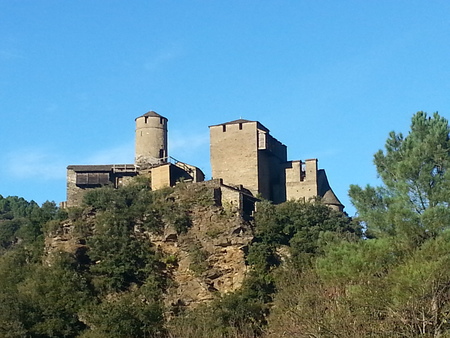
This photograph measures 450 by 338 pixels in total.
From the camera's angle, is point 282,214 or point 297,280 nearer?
point 297,280

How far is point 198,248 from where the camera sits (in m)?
49.5

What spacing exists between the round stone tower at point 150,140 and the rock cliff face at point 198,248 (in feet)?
20.1

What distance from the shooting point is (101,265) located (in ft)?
160

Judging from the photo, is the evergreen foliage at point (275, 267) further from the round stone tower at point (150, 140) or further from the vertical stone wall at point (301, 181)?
the round stone tower at point (150, 140)

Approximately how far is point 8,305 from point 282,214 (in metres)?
16.1

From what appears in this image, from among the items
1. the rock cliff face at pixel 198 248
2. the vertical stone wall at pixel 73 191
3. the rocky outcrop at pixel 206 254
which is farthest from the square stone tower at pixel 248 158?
the vertical stone wall at pixel 73 191

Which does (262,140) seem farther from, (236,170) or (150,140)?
(150,140)

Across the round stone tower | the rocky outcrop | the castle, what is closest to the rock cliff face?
the rocky outcrop

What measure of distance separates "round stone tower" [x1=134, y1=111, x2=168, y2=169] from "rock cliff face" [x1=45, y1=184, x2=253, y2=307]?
20.1 ft

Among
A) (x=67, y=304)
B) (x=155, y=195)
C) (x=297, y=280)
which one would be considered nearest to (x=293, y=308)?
(x=297, y=280)

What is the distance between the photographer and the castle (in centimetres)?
5462

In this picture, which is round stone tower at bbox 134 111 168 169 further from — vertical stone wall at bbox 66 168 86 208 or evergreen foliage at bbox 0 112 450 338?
vertical stone wall at bbox 66 168 86 208

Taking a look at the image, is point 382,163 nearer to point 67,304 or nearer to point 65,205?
point 67,304

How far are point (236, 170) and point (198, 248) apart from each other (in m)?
7.36
